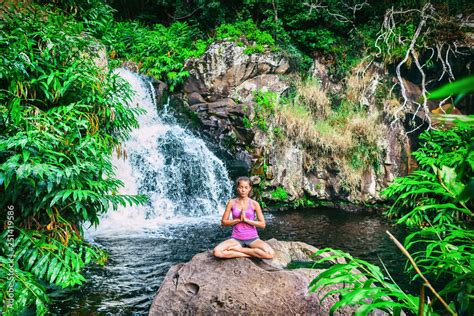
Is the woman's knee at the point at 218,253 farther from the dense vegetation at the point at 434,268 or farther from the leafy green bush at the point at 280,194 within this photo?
the leafy green bush at the point at 280,194

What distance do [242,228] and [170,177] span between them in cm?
545

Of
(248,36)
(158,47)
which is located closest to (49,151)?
(248,36)

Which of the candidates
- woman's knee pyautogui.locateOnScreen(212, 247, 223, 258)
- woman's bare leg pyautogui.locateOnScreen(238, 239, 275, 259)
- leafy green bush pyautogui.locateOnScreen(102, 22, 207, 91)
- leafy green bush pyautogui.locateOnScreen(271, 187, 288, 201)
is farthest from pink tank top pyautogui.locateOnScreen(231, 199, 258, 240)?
leafy green bush pyautogui.locateOnScreen(102, 22, 207, 91)

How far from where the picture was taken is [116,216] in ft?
26.9

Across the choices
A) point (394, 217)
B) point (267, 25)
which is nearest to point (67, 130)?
point (394, 217)

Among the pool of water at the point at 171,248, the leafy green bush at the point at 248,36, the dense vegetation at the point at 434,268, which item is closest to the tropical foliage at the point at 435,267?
the dense vegetation at the point at 434,268

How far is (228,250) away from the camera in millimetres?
3994

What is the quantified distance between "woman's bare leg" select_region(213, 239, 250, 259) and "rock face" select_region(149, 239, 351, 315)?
68 millimetres

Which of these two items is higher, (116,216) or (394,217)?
(116,216)

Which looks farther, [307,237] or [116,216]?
[116,216]

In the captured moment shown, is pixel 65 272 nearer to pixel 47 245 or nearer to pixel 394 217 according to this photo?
pixel 47 245

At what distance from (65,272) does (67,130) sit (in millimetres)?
1669

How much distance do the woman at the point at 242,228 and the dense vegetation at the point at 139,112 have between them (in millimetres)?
916

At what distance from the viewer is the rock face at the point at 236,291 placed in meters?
3.52
